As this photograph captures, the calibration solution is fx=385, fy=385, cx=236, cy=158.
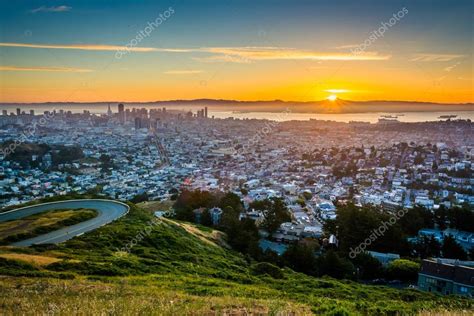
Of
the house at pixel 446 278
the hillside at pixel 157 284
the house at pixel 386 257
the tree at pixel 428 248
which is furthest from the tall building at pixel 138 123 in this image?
the house at pixel 446 278

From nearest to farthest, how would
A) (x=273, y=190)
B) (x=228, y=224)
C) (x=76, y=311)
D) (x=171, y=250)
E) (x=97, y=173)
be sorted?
(x=76, y=311), (x=171, y=250), (x=228, y=224), (x=273, y=190), (x=97, y=173)

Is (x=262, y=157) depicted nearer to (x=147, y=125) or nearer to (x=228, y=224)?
(x=147, y=125)

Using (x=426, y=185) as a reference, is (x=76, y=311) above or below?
above

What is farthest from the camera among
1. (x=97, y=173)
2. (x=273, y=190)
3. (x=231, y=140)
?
(x=231, y=140)

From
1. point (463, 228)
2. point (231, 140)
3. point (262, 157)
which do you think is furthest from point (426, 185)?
point (231, 140)

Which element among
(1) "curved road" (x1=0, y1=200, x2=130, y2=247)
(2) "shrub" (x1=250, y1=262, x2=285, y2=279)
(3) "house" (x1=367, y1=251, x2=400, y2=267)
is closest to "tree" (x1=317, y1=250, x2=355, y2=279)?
(3) "house" (x1=367, y1=251, x2=400, y2=267)

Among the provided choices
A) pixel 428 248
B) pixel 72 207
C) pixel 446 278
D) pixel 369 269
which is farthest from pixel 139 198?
pixel 446 278
